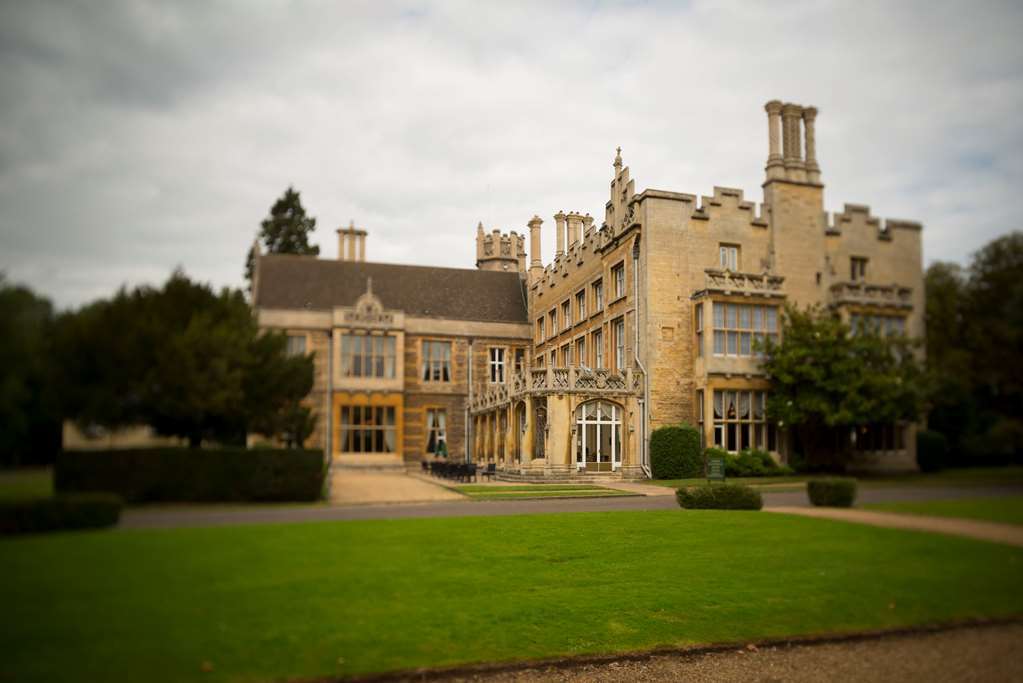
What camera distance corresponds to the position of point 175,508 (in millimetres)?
3141

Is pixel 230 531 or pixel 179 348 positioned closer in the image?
pixel 179 348

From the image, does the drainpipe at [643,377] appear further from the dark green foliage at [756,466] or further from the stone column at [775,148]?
the stone column at [775,148]

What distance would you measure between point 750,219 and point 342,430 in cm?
2126

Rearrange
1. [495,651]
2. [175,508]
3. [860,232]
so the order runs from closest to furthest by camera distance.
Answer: [175,508], [495,651], [860,232]

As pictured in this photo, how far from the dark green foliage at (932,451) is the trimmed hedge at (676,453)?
4713 millimetres

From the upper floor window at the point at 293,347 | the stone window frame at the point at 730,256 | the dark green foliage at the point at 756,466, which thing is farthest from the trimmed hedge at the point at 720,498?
the stone window frame at the point at 730,256

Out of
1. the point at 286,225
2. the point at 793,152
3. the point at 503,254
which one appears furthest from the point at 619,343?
the point at 286,225

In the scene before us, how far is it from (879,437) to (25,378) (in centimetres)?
1017

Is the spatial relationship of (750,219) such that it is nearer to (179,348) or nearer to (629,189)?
(629,189)

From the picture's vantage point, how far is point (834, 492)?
8.38 m

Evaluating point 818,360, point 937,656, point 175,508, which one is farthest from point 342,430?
point 175,508

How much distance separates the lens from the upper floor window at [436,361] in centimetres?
3456

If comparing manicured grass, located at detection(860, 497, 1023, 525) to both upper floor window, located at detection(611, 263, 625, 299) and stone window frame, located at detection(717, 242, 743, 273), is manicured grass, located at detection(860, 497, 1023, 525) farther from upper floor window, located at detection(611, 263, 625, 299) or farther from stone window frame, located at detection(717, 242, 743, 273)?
upper floor window, located at detection(611, 263, 625, 299)

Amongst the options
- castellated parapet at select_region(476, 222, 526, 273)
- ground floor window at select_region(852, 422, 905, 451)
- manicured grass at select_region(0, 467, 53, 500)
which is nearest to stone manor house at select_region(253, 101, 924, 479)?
ground floor window at select_region(852, 422, 905, 451)
